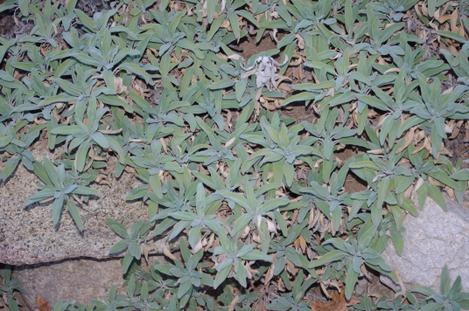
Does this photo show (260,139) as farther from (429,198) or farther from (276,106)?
(429,198)

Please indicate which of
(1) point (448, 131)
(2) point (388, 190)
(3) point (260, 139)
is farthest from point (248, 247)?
(1) point (448, 131)

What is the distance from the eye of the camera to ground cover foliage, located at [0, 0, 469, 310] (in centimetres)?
257

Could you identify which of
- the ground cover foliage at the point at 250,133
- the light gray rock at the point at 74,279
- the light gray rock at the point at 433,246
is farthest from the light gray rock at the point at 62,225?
the light gray rock at the point at 433,246

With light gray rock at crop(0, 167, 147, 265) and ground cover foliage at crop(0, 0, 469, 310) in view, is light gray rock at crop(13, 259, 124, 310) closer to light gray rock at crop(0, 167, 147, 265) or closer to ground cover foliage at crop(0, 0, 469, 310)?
ground cover foliage at crop(0, 0, 469, 310)

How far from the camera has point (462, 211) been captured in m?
2.61

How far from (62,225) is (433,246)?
59.9 inches

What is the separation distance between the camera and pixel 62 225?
2.76m

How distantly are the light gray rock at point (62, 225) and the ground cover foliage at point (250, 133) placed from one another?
0.22 ft

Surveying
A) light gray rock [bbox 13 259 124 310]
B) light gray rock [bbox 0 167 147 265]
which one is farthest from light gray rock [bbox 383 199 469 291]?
light gray rock [bbox 13 259 124 310]

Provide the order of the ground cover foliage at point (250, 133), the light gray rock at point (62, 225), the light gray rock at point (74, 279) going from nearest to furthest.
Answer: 1. the ground cover foliage at point (250, 133)
2. the light gray rock at point (62, 225)
3. the light gray rock at point (74, 279)

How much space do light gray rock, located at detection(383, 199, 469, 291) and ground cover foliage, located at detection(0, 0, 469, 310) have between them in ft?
0.19

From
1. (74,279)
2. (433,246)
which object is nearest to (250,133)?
(433,246)

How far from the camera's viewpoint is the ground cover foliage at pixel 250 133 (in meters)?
2.57

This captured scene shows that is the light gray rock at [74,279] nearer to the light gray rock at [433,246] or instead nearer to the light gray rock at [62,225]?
the light gray rock at [62,225]
